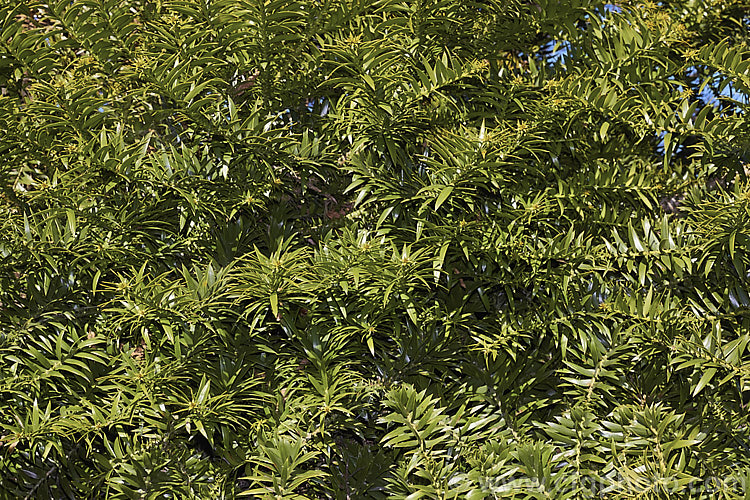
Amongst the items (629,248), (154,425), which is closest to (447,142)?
(629,248)

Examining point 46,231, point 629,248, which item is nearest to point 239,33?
point 46,231

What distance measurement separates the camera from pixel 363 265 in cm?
139

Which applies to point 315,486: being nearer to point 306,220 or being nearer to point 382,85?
point 306,220

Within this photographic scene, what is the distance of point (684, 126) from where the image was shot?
169 centimetres

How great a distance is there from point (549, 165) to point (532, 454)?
716 millimetres

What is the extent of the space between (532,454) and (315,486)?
0.48 metres

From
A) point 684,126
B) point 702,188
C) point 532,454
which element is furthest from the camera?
point 702,188

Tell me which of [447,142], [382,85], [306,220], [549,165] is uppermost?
[382,85]

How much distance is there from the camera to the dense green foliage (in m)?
1.42

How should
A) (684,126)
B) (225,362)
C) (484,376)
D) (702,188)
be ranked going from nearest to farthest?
(225,362), (484,376), (684,126), (702,188)

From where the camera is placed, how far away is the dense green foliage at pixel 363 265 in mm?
1423

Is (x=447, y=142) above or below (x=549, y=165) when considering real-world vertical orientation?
above

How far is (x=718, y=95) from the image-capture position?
5.88ft

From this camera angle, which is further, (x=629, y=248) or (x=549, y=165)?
(x=549, y=165)
